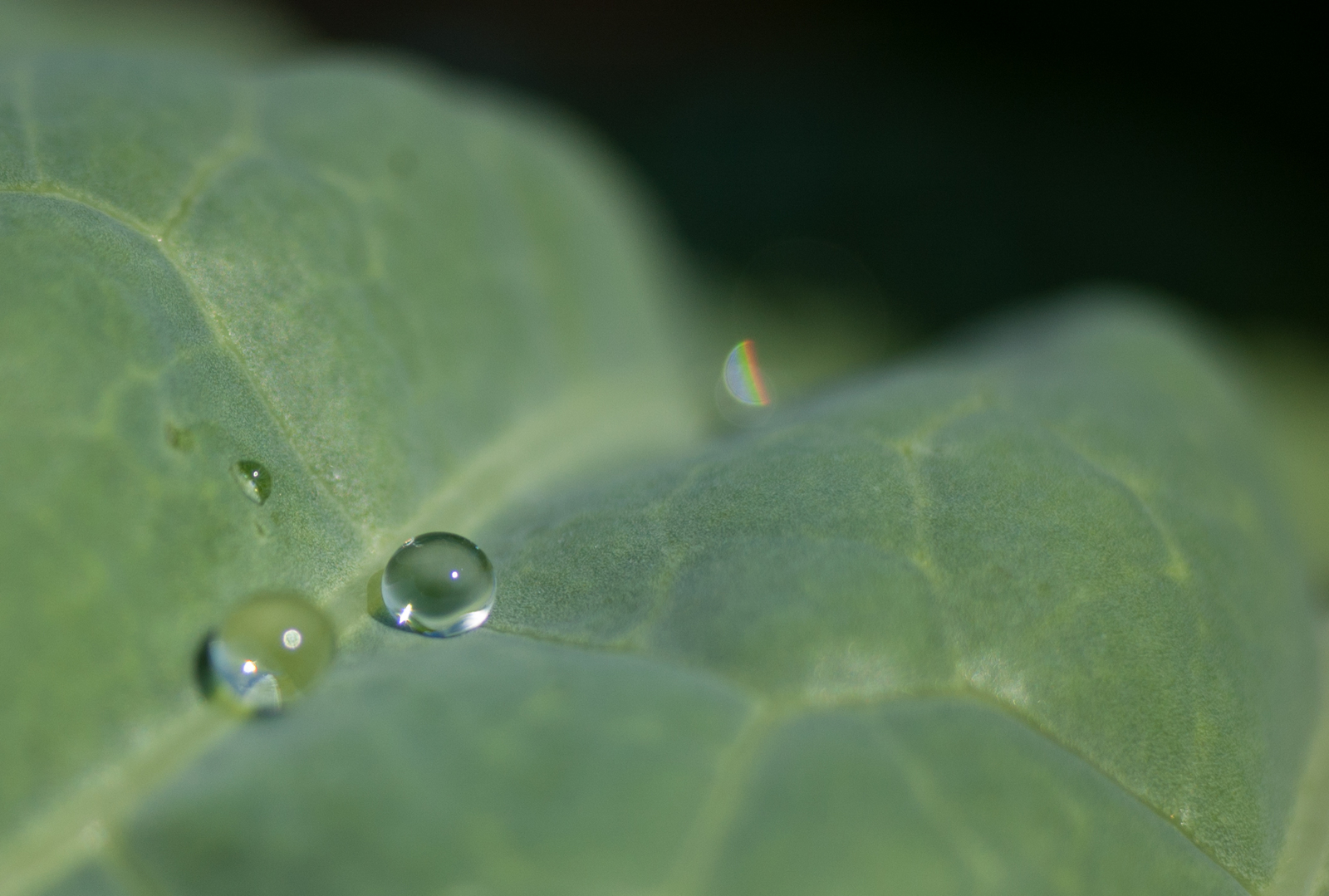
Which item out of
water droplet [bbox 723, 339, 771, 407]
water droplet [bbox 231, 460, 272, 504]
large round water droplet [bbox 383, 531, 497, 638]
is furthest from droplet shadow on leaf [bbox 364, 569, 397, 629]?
water droplet [bbox 723, 339, 771, 407]

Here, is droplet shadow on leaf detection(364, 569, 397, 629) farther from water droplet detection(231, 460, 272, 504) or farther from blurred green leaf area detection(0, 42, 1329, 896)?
water droplet detection(231, 460, 272, 504)

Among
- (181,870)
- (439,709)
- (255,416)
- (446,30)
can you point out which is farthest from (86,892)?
(446,30)

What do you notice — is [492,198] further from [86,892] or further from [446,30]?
[446,30]

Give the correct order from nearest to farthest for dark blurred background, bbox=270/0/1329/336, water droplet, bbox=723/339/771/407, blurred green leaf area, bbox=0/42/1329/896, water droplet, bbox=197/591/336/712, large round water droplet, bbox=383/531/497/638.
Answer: blurred green leaf area, bbox=0/42/1329/896
water droplet, bbox=197/591/336/712
large round water droplet, bbox=383/531/497/638
water droplet, bbox=723/339/771/407
dark blurred background, bbox=270/0/1329/336

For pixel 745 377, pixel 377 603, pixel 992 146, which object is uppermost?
pixel 992 146

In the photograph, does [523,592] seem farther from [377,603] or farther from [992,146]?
[992,146]

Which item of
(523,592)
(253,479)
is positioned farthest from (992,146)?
(253,479)
